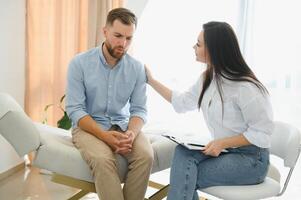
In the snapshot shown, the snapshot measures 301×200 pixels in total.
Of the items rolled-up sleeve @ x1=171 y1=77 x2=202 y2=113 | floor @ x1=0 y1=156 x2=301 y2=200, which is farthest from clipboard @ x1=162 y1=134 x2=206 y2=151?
floor @ x1=0 y1=156 x2=301 y2=200

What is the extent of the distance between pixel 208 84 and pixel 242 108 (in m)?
0.25

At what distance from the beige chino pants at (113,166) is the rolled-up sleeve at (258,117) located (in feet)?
1.73

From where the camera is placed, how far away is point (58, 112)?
321 cm

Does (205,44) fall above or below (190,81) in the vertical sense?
above

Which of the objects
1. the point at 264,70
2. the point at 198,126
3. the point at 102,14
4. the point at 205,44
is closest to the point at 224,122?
the point at 205,44

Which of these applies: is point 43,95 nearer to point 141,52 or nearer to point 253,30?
point 141,52

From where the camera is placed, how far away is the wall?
2.68 meters

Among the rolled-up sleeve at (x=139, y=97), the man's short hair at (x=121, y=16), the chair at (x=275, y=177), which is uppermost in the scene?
the man's short hair at (x=121, y=16)

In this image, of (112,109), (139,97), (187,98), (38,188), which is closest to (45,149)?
(112,109)

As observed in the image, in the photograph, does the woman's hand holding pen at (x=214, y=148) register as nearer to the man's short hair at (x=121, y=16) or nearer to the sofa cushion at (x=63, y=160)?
the sofa cushion at (x=63, y=160)

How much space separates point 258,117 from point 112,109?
0.83 m

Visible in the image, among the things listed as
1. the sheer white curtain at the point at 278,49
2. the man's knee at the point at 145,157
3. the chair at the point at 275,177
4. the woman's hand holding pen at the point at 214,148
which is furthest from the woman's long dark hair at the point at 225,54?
the sheer white curtain at the point at 278,49

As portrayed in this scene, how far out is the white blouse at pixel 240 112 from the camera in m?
1.73

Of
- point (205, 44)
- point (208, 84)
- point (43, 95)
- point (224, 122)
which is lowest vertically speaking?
point (43, 95)
